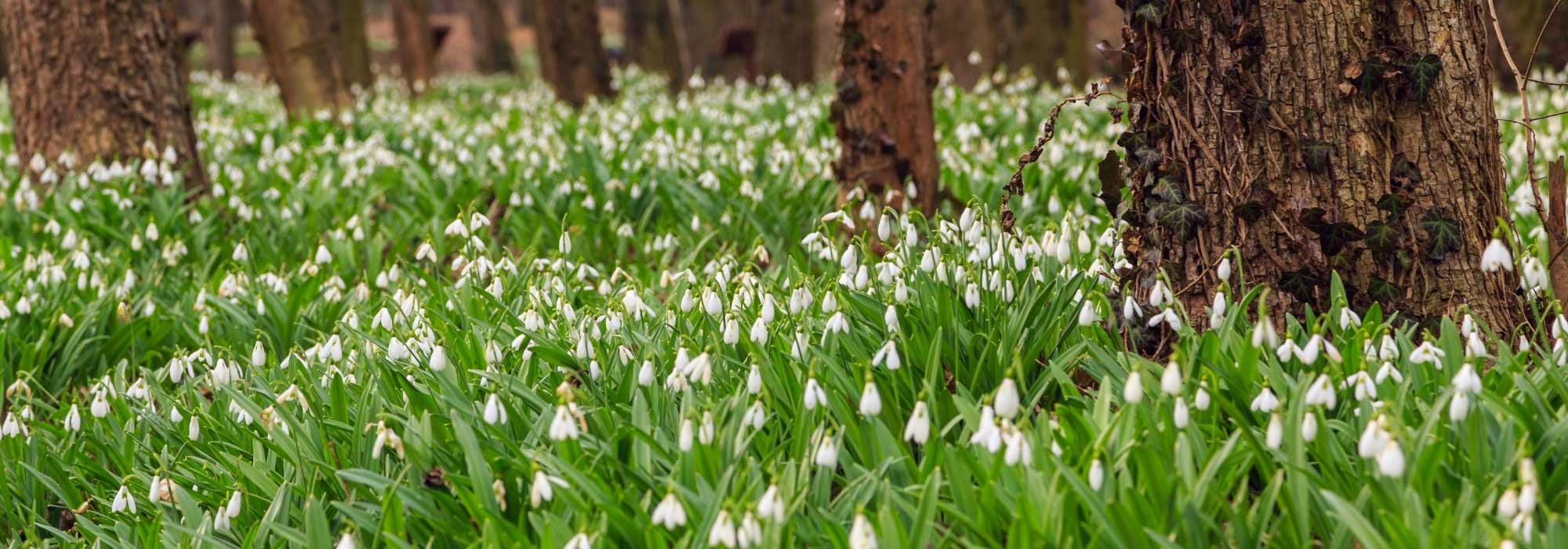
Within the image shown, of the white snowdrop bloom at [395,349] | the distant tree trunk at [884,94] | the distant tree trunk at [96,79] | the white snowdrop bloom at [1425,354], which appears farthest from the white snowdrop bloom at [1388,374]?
the distant tree trunk at [96,79]

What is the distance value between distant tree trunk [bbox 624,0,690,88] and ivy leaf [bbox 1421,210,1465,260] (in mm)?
13632

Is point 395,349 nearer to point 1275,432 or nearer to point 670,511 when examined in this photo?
point 670,511

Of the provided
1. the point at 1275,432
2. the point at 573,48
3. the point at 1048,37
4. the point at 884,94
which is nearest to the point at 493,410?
the point at 1275,432

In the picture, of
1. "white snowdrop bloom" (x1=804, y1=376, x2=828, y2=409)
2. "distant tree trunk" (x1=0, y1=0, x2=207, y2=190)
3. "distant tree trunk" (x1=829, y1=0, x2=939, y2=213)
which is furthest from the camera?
"distant tree trunk" (x1=0, y1=0, x2=207, y2=190)

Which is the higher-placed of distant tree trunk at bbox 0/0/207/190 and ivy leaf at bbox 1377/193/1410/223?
distant tree trunk at bbox 0/0/207/190

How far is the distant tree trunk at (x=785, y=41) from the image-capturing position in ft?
47.7

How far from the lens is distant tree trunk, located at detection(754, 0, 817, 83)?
47.7 ft

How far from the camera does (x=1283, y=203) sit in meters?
3.29

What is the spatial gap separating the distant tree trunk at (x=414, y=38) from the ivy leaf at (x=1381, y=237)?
16136mm

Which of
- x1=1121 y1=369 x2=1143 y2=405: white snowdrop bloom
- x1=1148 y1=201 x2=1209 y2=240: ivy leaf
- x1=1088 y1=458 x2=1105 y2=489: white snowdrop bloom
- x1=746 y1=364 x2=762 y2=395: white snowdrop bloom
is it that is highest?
x1=1148 y1=201 x2=1209 y2=240: ivy leaf

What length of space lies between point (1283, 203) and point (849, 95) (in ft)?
10.9

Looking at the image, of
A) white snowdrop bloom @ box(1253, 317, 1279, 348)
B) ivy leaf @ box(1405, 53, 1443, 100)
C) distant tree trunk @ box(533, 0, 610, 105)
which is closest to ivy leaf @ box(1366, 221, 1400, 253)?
ivy leaf @ box(1405, 53, 1443, 100)

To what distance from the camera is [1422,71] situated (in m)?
3.17

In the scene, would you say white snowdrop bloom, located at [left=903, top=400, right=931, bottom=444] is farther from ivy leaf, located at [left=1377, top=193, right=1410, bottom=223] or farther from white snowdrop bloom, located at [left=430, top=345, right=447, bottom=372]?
ivy leaf, located at [left=1377, top=193, right=1410, bottom=223]
